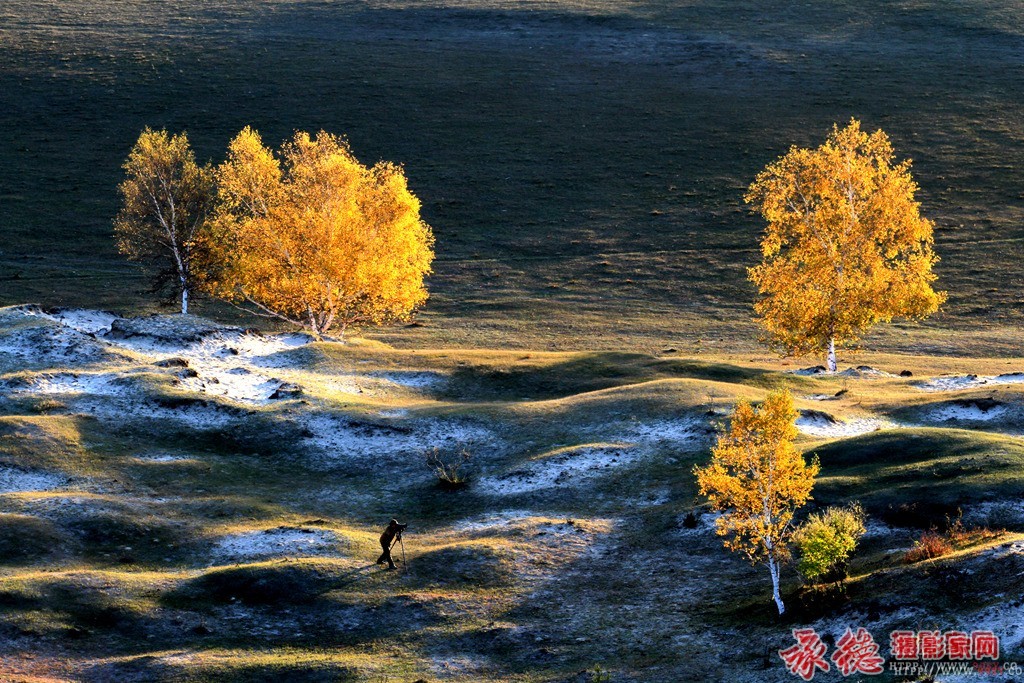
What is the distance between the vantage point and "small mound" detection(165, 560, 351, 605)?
33906mm

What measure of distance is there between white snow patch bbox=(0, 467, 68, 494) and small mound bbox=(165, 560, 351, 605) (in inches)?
473

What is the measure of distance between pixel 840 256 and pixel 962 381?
12.4m

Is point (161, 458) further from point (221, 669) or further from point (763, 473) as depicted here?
point (763, 473)

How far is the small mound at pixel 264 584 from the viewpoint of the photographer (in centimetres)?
3391

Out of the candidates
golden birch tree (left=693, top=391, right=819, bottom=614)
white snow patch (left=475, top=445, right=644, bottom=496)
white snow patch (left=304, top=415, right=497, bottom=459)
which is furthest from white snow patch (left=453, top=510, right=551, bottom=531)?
golden birch tree (left=693, top=391, right=819, bottom=614)

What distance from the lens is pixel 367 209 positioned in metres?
75.1

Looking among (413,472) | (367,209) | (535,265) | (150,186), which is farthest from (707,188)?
(413,472)
